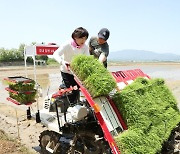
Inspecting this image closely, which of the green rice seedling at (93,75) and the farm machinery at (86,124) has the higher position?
the green rice seedling at (93,75)

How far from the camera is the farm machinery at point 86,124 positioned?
4441 millimetres

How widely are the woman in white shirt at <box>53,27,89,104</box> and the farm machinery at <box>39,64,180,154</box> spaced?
0.54ft

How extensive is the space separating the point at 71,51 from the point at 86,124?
49.5 inches

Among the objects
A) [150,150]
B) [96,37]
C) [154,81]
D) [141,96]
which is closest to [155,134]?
[150,150]

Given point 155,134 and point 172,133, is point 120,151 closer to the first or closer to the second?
point 155,134

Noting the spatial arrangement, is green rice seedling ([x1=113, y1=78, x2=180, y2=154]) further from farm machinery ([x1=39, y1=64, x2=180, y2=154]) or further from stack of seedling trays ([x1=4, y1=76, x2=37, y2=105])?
stack of seedling trays ([x1=4, y1=76, x2=37, y2=105])

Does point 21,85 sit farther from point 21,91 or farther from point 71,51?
point 71,51

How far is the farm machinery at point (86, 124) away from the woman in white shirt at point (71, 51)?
16 cm

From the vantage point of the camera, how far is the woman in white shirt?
5.06 meters

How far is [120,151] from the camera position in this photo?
417 cm

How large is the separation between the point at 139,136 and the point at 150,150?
261 millimetres

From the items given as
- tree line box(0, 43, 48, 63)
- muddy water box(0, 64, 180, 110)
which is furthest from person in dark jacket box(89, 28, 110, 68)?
tree line box(0, 43, 48, 63)

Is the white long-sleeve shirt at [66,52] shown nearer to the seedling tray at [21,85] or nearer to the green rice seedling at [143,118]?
the green rice seedling at [143,118]

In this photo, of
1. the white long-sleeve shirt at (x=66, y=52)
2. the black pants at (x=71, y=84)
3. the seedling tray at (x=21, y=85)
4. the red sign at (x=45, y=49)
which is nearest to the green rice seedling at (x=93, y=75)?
the white long-sleeve shirt at (x=66, y=52)
